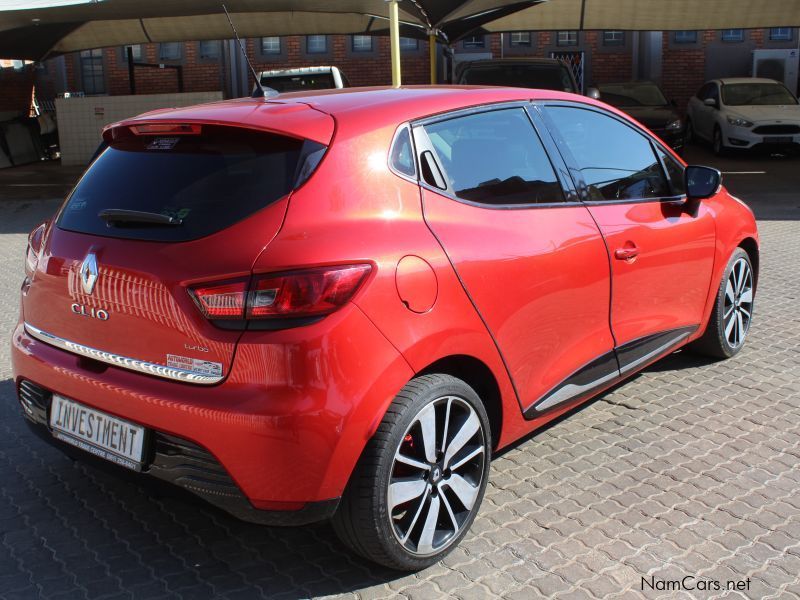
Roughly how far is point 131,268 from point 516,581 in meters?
1.66

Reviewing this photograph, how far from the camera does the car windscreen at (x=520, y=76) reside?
45.1ft

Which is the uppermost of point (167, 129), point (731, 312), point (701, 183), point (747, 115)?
point (167, 129)

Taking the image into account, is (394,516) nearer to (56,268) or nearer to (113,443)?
(113,443)

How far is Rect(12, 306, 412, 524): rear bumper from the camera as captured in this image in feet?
8.33

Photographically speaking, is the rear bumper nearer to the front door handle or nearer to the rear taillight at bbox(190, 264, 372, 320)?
the rear taillight at bbox(190, 264, 372, 320)

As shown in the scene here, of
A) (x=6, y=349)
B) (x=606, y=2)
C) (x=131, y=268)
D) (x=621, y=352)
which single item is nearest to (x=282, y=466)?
(x=131, y=268)

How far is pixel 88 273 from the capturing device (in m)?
2.89

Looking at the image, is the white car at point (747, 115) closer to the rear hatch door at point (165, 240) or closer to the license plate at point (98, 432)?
the rear hatch door at point (165, 240)

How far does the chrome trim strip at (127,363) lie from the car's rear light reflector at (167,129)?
2.62 ft

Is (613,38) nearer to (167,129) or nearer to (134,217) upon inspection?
(167,129)

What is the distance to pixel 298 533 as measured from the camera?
3326 mm

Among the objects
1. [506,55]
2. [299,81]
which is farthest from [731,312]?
[506,55]

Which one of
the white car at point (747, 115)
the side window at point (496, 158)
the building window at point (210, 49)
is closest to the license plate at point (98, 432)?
the side window at point (496, 158)

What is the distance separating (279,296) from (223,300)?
0.18 m
